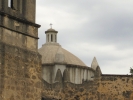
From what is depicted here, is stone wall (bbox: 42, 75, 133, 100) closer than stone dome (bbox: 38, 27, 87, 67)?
Yes

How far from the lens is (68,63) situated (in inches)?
1099

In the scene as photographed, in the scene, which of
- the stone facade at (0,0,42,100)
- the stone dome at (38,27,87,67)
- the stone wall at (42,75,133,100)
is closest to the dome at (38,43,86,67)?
the stone dome at (38,27,87,67)

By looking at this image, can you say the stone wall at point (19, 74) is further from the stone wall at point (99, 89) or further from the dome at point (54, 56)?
the dome at point (54, 56)

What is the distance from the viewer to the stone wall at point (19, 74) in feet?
43.2

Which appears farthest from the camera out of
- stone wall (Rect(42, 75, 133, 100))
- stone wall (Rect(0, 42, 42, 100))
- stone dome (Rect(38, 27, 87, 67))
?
stone dome (Rect(38, 27, 87, 67))

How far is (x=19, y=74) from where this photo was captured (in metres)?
13.7

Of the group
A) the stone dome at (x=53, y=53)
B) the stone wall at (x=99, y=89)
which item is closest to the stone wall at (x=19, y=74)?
the stone wall at (x=99, y=89)

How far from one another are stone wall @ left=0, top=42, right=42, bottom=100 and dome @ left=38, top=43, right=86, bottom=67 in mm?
11787

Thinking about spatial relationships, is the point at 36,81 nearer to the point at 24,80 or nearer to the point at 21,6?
the point at 24,80

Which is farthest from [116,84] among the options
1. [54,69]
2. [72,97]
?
[54,69]

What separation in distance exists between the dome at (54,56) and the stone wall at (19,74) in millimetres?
11787

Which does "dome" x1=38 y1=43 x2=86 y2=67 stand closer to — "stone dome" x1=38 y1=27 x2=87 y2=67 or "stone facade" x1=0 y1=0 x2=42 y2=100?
"stone dome" x1=38 y1=27 x2=87 y2=67

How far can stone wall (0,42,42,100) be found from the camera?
1317 centimetres

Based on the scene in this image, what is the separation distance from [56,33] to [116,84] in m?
10.1
